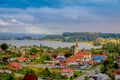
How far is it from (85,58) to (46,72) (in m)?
7.18

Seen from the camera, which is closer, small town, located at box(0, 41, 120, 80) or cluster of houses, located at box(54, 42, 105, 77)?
small town, located at box(0, 41, 120, 80)

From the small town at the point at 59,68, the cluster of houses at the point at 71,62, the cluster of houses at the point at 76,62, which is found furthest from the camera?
the cluster of houses at the point at 76,62

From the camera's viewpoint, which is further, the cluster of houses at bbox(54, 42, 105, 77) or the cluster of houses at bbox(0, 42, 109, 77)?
the cluster of houses at bbox(54, 42, 105, 77)

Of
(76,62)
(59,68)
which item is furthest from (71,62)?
(59,68)

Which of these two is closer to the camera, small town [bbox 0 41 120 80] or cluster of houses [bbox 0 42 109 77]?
small town [bbox 0 41 120 80]

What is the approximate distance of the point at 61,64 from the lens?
54.2 feet

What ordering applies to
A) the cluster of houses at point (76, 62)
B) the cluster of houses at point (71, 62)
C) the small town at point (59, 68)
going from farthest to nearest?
1. the cluster of houses at point (76, 62)
2. the cluster of houses at point (71, 62)
3. the small town at point (59, 68)

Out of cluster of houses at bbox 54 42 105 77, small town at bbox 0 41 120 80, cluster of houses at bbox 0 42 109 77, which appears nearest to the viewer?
small town at bbox 0 41 120 80

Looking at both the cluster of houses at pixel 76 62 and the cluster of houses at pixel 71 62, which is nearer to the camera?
the cluster of houses at pixel 71 62

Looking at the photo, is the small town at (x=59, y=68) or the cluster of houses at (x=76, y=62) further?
the cluster of houses at (x=76, y=62)

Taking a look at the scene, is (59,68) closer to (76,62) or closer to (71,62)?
(71,62)

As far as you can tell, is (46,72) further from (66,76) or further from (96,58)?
(96,58)

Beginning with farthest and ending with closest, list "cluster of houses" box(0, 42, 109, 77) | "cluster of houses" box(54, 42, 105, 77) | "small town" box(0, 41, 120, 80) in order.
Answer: "cluster of houses" box(54, 42, 105, 77), "cluster of houses" box(0, 42, 109, 77), "small town" box(0, 41, 120, 80)

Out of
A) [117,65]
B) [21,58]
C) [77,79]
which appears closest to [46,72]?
[77,79]
